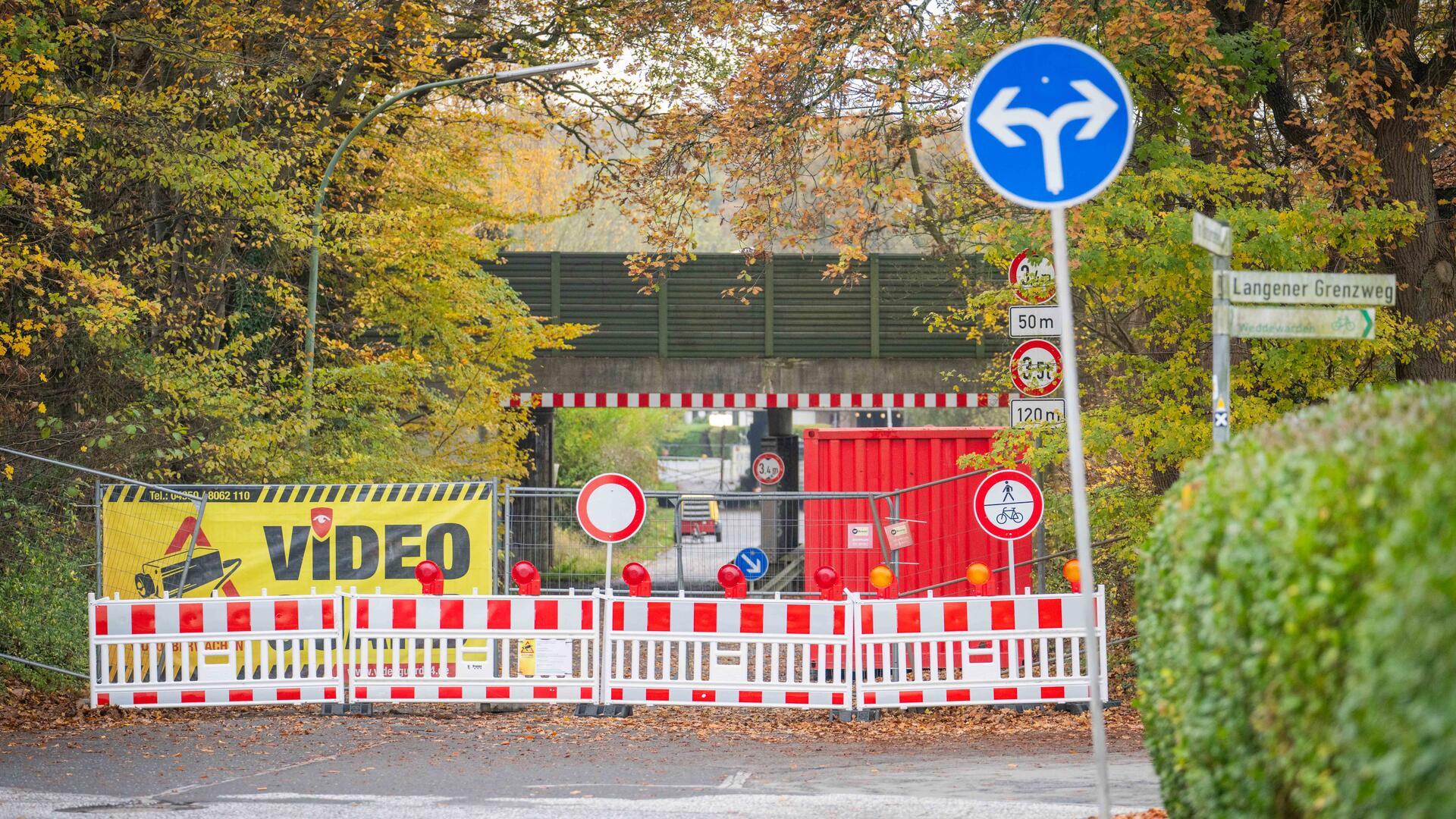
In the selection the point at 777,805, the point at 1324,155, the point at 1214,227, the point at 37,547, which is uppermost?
the point at 1324,155

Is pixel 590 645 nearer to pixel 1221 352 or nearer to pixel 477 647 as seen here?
pixel 477 647

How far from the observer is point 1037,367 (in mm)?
14281

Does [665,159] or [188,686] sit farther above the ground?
[665,159]

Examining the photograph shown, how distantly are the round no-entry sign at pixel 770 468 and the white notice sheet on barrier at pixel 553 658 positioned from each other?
70.4 ft

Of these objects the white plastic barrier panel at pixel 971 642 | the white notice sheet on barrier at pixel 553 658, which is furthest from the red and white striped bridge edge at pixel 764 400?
the white plastic barrier panel at pixel 971 642

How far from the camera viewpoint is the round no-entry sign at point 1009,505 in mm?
13406

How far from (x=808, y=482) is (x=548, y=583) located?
376 centimetres

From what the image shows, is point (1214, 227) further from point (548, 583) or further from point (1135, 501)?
point (548, 583)

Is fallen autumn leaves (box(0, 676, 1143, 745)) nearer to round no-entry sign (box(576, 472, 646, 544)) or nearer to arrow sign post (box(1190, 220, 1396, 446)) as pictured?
round no-entry sign (box(576, 472, 646, 544))

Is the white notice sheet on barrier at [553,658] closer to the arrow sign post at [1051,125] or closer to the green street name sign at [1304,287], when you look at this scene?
the arrow sign post at [1051,125]

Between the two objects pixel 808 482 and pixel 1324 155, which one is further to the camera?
pixel 808 482

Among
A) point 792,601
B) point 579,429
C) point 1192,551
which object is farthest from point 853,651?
point 579,429

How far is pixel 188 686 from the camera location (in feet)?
40.1

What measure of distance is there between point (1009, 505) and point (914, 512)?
14.7ft
